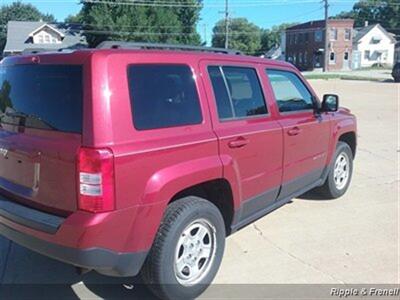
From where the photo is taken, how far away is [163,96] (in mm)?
3391

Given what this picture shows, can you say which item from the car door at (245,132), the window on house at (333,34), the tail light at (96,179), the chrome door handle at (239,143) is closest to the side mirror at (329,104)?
the car door at (245,132)

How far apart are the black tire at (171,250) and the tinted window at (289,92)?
1.61 m

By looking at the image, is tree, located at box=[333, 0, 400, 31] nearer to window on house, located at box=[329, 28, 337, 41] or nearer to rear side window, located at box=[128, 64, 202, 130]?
window on house, located at box=[329, 28, 337, 41]

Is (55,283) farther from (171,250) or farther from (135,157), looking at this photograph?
(135,157)

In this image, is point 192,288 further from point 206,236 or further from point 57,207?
point 57,207

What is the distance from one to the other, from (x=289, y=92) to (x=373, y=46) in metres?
94.5

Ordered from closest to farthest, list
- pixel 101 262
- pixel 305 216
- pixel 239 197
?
pixel 101 262 < pixel 239 197 < pixel 305 216

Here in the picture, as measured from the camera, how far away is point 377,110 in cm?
1714

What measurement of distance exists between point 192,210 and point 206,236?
411mm

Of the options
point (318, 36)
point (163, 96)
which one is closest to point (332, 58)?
point (318, 36)

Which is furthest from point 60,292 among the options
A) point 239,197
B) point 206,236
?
point 239,197

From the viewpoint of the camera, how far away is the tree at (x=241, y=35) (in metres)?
103

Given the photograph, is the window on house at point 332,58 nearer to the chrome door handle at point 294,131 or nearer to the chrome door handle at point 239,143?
the chrome door handle at point 294,131

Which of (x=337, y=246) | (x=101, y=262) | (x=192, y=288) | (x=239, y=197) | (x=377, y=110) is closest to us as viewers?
(x=101, y=262)
